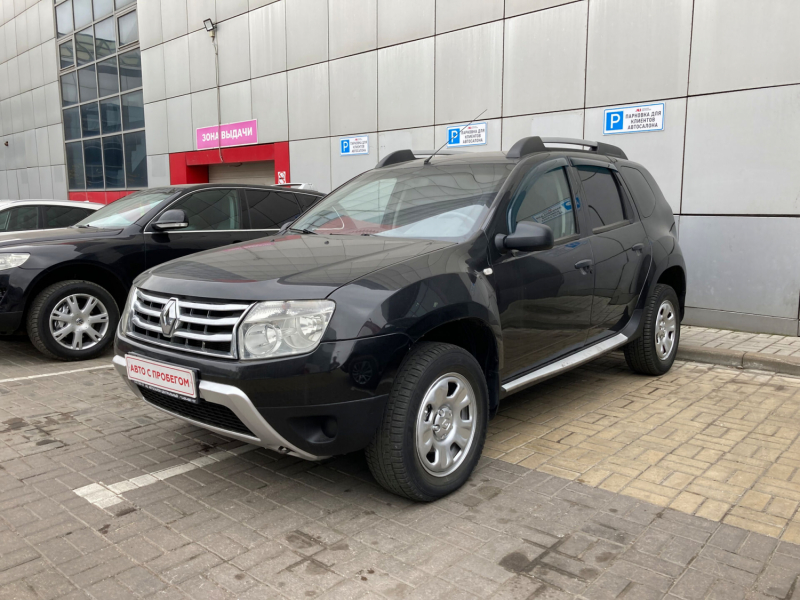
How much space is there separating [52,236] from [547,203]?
15.5 ft

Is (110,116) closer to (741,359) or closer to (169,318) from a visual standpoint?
(169,318)

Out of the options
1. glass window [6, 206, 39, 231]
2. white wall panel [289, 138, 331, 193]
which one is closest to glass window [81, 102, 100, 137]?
white wall panel [289, 138, 331, 193]

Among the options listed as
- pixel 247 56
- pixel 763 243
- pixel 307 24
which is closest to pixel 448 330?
pixel 763 243

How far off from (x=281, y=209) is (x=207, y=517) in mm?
4977

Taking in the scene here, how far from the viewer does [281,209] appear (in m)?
7.64

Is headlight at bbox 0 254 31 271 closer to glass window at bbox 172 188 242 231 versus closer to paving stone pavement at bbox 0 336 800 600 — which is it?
glass window at bbox 172 188 242 231

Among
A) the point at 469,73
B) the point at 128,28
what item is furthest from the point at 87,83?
the point at 469,73

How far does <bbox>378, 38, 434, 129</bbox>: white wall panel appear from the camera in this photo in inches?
402

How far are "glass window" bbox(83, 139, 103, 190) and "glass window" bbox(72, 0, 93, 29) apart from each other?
3.39 meters

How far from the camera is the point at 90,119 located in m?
19.3

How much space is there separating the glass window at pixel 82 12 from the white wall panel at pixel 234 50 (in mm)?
7352

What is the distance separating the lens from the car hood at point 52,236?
6020mm

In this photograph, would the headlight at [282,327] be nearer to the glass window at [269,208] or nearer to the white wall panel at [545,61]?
the glass window at [269,208]

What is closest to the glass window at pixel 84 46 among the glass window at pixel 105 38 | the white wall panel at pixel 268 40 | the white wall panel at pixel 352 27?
the glass window at pixel 105 38
